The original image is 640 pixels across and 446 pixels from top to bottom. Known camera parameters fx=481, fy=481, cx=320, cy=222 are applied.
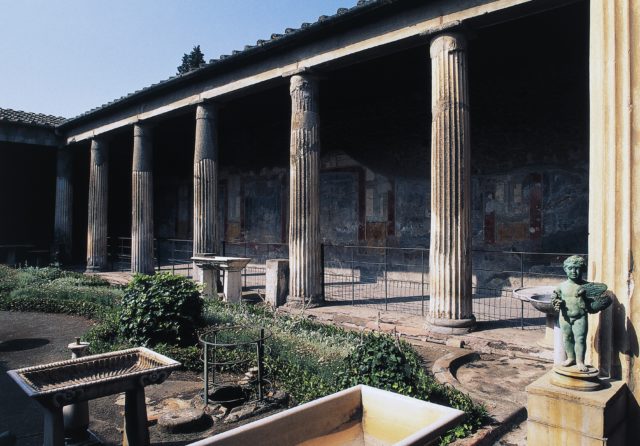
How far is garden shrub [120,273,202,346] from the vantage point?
6.36 m

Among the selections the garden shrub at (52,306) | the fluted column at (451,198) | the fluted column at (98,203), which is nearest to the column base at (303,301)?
the fluted column at (451,198)

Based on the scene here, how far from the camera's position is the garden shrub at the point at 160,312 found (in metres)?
6.36

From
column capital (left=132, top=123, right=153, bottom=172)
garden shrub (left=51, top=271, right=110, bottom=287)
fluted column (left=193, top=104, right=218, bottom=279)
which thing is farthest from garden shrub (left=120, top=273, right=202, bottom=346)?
column capital (left=132, top=123, right=153, bottom=172)

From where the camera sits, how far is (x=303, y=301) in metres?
8.41

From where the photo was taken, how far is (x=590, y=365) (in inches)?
114

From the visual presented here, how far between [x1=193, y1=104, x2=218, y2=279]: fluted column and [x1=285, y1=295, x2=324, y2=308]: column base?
298 centimetres

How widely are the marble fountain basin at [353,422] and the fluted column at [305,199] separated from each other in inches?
222

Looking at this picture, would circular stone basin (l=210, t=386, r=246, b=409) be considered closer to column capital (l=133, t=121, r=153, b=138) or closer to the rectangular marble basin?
the rectangular marble basin

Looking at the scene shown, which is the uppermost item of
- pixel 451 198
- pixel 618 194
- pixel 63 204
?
pixel 63 204

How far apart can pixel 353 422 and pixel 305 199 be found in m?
6.00

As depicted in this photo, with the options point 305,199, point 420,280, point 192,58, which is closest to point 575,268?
point 305,199

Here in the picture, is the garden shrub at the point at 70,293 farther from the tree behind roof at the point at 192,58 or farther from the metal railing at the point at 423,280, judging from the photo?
the tree behind roof at the point at 192,58

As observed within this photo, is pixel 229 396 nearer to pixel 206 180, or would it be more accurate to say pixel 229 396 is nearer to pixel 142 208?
pixel 206 180

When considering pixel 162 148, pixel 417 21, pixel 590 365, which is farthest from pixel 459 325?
pixel 162 148
